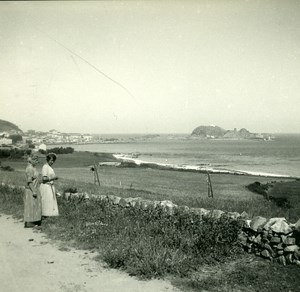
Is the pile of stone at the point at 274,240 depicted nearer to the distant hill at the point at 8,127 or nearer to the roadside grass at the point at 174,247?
the roadside grass at the point at 174,247

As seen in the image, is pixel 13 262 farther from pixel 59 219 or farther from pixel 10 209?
pixel 10 209

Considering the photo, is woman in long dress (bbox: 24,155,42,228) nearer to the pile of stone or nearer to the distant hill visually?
the pile of stone

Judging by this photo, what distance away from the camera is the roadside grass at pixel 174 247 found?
580cm

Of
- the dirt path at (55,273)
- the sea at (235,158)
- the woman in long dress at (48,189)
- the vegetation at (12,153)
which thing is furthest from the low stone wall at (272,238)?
the vegetation at (12,153)

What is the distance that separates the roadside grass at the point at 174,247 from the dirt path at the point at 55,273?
0.96ft

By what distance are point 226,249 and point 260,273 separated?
1000 mm

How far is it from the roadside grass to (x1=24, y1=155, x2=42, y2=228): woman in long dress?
1.24 ft

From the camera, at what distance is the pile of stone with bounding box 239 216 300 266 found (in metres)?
6.50

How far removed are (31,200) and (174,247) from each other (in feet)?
14.3

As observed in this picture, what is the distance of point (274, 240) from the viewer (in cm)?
669

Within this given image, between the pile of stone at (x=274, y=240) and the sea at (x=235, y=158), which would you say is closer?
the pile of stone at (x=274, y=240)

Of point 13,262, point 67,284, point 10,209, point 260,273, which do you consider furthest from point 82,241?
point 10,209

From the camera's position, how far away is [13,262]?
257 inches

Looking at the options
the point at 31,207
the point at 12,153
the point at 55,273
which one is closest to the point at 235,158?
the point at 12,153
